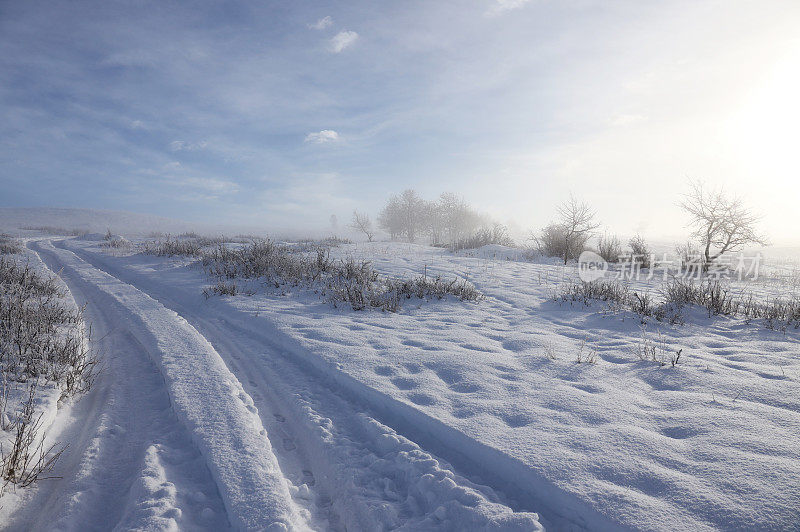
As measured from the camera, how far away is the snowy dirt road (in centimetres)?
201

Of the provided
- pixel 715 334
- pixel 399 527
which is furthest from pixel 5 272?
pixel 715 334

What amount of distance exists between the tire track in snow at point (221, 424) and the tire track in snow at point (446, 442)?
50 cm

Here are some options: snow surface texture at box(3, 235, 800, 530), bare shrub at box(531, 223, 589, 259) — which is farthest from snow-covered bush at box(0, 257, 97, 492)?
bare shrub at box(531, 223, 589, 259)

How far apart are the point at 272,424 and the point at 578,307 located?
18.1 ft

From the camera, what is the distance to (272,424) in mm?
2982

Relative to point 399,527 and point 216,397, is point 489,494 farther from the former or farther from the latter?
point 216,397

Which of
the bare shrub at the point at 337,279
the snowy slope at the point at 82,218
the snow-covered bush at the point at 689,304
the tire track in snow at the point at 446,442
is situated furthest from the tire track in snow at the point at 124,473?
the snowy slope at the point at 82,218

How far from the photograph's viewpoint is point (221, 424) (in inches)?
110

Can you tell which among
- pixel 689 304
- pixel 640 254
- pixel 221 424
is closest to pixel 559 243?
pixel 640 254

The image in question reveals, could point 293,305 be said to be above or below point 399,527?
above

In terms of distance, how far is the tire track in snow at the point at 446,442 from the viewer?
2.06m

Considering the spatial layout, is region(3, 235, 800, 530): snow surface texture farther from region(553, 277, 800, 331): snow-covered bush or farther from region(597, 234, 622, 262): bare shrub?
region(597, 234, 622, 262): bare shrub

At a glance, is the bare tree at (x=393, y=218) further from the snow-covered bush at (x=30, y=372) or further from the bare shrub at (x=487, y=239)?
the snow-covered bush at (x=30, y=372)

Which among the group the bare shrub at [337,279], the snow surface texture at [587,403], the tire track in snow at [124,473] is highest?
the bare shrub at [337,279]
